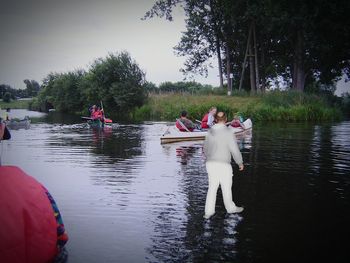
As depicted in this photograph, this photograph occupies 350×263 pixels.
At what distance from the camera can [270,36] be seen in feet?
149

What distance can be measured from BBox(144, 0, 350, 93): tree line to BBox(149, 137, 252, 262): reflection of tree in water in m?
31.2

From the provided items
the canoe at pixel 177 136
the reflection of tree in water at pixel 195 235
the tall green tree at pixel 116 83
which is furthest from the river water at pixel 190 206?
the tall green tree at pixel 116 83

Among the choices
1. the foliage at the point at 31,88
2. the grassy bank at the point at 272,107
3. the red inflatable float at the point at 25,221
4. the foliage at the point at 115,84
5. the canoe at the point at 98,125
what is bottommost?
the red inflatable float at the point at 25,221

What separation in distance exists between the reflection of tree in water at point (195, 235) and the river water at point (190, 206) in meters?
0.02

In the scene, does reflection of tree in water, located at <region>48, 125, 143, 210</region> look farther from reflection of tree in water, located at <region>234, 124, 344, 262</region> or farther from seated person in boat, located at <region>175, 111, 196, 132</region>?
reflection of tree in water, located at <region>234, 124, 344, 262</region>

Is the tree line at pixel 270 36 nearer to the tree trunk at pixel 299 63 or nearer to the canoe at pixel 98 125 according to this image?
the tree trunk at pixel 299 63

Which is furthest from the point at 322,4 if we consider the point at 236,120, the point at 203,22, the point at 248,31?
the point at 236,120

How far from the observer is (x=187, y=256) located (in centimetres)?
547

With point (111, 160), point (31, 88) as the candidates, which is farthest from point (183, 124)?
Result: point (31, 88)

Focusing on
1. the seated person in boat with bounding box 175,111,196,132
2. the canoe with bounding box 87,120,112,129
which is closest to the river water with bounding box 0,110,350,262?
the seated person in boat with bounding box 175,111,196,132

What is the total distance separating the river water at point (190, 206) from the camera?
5.71 metres

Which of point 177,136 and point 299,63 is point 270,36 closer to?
point 299,63

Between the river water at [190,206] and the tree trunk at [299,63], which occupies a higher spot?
the tree trunk at [299,63]

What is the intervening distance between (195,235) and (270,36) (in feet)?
140
